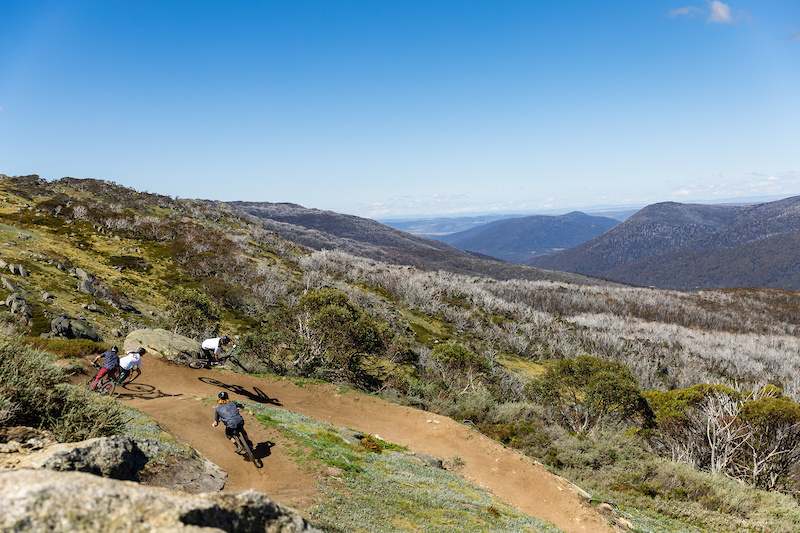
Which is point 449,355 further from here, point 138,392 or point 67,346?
point 67,346

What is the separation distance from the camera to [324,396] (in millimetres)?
24609

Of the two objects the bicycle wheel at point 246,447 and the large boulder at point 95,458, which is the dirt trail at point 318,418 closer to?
the bicycle wheel at point 246,447

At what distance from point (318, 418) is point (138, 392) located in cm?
869

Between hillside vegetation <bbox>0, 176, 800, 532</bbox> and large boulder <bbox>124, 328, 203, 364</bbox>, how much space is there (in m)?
4.82

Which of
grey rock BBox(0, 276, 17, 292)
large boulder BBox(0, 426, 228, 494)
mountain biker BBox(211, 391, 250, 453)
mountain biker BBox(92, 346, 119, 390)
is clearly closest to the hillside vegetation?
grey rock BBox(0, 276, 17, 292)

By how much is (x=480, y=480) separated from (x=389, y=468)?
5.42 m

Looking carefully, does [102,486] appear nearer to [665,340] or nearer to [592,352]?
[592,352]

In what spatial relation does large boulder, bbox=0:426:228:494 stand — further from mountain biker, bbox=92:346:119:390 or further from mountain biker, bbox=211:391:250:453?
mountain biker, bbox=92:346:119:390

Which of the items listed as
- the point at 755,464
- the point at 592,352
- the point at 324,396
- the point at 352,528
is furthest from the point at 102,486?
the point at 592,352

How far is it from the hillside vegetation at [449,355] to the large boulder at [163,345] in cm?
482

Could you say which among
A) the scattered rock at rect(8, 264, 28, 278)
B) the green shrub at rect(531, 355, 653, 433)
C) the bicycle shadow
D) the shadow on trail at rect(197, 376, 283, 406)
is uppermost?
the scattered rock at rect(8, 264, 28, 278)

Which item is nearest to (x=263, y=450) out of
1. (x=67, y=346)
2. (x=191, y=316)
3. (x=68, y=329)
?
(x=67, y=346)

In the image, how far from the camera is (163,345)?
23.6 m

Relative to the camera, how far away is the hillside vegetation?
20.2 meters
